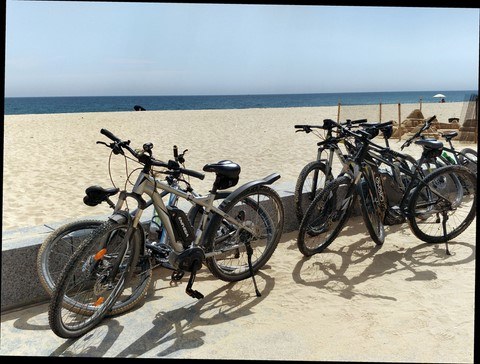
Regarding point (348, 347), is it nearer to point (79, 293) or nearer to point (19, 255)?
point (79, 293)

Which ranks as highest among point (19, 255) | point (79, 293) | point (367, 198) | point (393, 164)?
point (393, 164)

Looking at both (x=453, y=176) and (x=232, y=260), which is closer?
(x=232, y=260)

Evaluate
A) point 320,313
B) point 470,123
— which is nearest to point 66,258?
point 320,313

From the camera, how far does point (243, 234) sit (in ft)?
12.3

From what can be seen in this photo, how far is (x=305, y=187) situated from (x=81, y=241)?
243cm

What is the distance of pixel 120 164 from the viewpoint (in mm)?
10516

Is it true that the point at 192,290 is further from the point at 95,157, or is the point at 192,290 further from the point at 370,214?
the point at 95,157

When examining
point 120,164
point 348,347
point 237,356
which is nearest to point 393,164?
point 348,347

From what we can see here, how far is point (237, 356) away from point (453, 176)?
11.1 ft

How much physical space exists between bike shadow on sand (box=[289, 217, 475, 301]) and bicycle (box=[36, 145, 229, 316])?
3.63ft

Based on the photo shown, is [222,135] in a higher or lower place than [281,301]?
higher

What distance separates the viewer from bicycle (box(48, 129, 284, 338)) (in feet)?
9.71

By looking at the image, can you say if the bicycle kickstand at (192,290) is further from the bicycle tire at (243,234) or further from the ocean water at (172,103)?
the ocean water at (172,103)

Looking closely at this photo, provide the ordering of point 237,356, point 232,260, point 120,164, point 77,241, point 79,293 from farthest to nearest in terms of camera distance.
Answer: point 120,164
point 232,260
point 77,241
point 79,293
point 237,356
